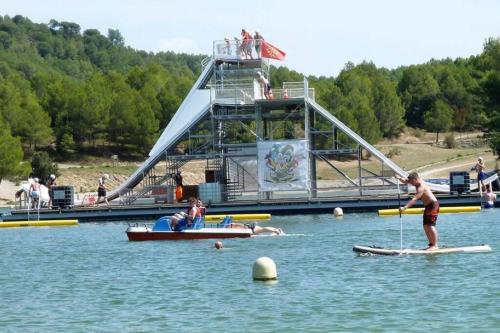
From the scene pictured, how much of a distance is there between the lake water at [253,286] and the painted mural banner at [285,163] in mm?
14568

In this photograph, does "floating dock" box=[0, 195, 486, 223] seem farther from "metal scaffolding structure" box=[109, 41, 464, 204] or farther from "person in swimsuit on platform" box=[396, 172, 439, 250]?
"person in swimsuit on platform" box=[396, 172, 439, 250]

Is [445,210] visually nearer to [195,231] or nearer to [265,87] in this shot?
[265,87]

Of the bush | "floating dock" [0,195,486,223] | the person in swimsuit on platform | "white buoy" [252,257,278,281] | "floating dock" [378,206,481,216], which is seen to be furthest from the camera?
Answer: the bush

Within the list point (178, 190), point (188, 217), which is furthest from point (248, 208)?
point (188, 217)

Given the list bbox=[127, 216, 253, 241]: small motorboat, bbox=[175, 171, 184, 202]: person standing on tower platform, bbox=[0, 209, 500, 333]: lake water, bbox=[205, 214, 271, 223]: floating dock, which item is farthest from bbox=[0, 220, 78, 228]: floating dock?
bbox=[127, 216, 253, 241]: small motorboat

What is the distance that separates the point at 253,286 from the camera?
1100 inches

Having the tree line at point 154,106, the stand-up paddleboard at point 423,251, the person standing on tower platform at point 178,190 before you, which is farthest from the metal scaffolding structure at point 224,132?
the tree line at point 154,106

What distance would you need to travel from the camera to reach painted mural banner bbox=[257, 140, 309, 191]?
2266 inches

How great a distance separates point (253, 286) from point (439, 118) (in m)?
106

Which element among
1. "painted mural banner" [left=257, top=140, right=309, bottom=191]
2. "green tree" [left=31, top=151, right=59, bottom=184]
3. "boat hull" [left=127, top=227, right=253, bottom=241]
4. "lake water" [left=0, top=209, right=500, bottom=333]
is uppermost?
"green tree" [left=31, top=151, right=59, bottom=184]

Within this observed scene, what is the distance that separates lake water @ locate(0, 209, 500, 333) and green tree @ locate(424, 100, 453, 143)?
89.2m

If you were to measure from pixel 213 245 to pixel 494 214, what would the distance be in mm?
14914

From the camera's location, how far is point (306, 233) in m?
43.0

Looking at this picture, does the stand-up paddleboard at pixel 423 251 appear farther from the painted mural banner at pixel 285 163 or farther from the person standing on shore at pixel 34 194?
the person standing on shore at pixel 34 194
